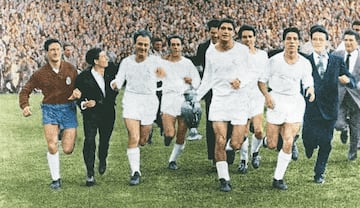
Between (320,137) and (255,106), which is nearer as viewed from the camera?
(320,137)

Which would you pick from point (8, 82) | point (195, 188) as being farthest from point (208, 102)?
point (8, 82)

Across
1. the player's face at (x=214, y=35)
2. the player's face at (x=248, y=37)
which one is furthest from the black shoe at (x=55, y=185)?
the player's face at (x=248, y=37)

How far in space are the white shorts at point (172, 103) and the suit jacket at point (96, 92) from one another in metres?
0.82

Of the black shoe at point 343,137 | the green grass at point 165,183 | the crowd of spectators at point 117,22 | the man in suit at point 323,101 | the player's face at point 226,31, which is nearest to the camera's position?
the green grass at point 165,183

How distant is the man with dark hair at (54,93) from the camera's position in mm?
7188

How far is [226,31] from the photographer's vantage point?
23.2 ft

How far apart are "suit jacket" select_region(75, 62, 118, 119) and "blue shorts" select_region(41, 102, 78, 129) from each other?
16 cm

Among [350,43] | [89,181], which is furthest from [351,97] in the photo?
[89,181]

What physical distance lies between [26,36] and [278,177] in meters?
9.68

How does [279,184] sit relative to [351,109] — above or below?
below

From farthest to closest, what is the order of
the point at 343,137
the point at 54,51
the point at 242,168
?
the point at 343,137, the point at 242,168, the point at 54,51

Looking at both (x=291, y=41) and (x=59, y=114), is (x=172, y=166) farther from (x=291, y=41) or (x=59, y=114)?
(x=291, y=41)

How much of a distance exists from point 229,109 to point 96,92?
135cm

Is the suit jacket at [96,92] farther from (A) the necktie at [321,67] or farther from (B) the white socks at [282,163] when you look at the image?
(A) the necktie at [321,67]
